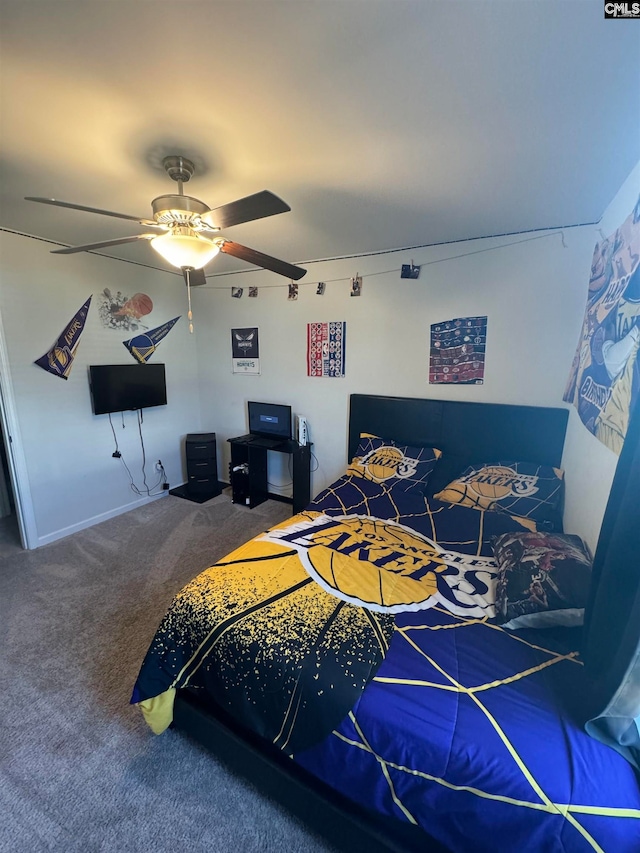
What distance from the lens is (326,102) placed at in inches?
49.8

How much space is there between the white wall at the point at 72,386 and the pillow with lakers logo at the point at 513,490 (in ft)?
10.2

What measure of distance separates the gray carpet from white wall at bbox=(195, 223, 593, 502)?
1.90 m

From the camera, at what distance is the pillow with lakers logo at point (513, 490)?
2.20m

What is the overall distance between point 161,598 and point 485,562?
208 cm

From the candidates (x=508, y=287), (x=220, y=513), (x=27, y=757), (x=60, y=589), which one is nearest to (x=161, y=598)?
(x=60, y=589)

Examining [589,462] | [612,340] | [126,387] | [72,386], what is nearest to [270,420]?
[126,387]

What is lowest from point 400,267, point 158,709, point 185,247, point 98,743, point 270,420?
point 98,743

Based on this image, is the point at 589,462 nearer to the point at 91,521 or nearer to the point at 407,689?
the point at 407,689

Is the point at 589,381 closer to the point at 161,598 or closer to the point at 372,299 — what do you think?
the point at 372,299

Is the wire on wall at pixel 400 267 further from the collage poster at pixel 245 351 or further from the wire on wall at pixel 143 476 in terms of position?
the wire on wall at pixel 143 476

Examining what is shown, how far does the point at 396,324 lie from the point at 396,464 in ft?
4.08

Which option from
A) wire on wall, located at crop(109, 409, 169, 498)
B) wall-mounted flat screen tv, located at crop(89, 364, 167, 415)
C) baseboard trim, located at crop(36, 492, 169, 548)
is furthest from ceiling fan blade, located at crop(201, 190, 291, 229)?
baseboard trim, located at crop(36, 492, 169, 548)

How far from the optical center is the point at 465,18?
94 cm

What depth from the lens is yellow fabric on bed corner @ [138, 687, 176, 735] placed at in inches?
55.6
